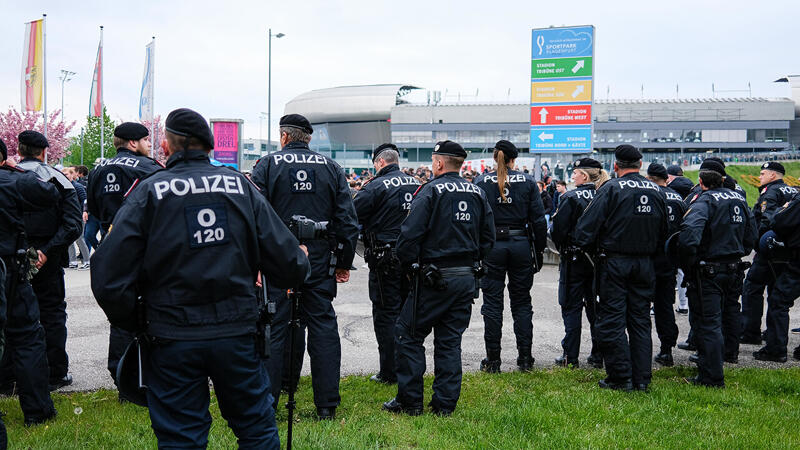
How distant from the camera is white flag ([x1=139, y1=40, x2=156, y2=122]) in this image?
22750mm

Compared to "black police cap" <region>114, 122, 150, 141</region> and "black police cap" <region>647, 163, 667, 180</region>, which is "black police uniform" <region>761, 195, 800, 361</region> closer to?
"black police cap" <region>647, 163, 667, 180</region>

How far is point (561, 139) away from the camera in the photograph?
18.3 m

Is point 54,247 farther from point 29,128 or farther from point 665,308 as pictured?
point 29,128

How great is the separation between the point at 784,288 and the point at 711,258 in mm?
1774

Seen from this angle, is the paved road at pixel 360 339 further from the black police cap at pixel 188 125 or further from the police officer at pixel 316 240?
the black police cap at pixel 188 125

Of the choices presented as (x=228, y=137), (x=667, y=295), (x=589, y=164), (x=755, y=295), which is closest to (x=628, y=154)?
(x=589, y=164)

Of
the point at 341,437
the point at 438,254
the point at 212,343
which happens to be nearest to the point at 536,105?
the point at 438,254

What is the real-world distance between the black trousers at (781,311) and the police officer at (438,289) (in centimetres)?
418

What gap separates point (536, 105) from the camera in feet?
59.7

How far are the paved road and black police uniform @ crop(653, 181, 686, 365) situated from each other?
25 centimetres

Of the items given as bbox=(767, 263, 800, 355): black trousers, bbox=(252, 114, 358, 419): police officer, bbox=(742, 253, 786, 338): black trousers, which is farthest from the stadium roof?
bbox=(252, 114, 358, 419): police officer

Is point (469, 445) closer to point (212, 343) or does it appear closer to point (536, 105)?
point (212, 343)

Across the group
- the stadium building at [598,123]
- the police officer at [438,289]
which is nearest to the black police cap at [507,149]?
the police officer at [438,289]

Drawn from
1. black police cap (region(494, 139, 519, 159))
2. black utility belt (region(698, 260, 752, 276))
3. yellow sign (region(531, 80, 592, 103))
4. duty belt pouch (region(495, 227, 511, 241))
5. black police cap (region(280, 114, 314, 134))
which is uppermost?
yellow sign (region(531, 80, 592, 103))
